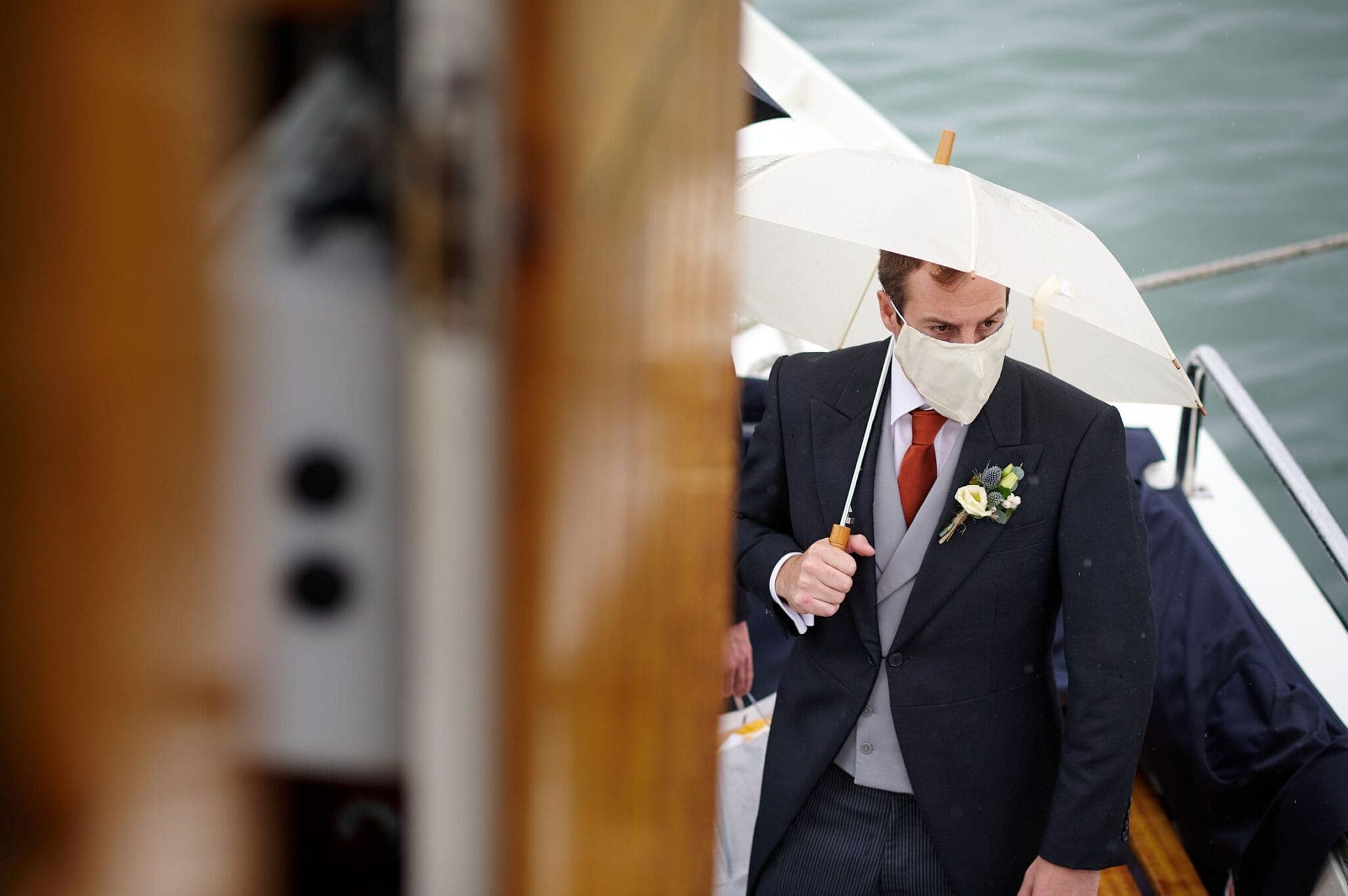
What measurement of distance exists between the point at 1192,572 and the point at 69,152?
2607mm

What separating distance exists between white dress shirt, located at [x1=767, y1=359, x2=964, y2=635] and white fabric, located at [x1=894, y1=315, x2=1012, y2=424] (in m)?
0.06

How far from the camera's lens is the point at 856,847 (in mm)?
1641

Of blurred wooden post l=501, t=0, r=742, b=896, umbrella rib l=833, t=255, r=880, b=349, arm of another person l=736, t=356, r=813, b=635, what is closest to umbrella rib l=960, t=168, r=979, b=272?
arm of another person l=736, t=356, r=813, b=635

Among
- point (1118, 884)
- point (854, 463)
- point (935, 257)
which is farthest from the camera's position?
point (1118, 884)

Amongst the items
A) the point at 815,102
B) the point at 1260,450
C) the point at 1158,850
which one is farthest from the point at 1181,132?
the point at 1158,850

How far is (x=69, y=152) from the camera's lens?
0.24 meters

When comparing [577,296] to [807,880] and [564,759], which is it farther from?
[807,880]

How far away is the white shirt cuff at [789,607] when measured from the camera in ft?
5.39

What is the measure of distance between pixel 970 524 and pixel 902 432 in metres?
0.17

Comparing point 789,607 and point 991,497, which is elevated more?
point 991,497

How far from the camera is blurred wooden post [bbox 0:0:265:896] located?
238 mm

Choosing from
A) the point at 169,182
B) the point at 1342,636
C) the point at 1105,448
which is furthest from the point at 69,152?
the point at 1342,636

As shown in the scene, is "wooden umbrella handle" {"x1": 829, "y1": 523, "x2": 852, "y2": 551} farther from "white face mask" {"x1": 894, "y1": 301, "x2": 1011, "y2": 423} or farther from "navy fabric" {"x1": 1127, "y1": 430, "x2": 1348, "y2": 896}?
"navy fabric" {"x1": 1127, "y1": 430, "x2": 1348, "y2": 896}

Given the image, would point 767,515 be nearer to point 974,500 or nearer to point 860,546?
point 860,546
